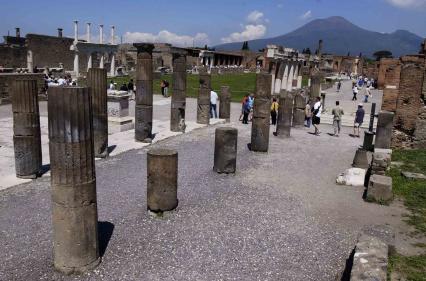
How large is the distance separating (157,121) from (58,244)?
42.8ft

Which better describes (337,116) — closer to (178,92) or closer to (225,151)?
(178,92)

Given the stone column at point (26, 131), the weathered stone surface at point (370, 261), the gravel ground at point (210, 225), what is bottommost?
the gravel ground at point (210, 225)

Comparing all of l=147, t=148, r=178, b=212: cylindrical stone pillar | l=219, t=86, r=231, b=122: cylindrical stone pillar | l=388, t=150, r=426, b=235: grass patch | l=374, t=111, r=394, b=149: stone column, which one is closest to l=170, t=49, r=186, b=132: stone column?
l=219, t=86, r=231, b=122: cylindrical stone pillar

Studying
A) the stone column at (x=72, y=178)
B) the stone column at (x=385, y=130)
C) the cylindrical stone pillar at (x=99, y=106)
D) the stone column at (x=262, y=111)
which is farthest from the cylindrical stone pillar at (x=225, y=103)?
the stone column at (x=72, y=178)

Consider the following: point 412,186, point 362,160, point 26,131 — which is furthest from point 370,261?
point 26,131

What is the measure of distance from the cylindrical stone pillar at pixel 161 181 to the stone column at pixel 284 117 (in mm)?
8755

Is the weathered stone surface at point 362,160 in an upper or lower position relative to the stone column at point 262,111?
lower

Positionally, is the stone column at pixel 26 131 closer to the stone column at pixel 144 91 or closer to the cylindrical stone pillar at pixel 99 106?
the cylindrical stone pillar at pixel 99 106

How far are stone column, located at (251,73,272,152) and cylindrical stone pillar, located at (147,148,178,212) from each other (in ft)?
19.0

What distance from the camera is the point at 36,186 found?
29.4 ft

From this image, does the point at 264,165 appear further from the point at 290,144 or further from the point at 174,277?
the point at 174,277

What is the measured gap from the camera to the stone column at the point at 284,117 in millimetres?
15762

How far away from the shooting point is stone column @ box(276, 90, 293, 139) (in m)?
15.8

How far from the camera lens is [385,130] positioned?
13.3 m
